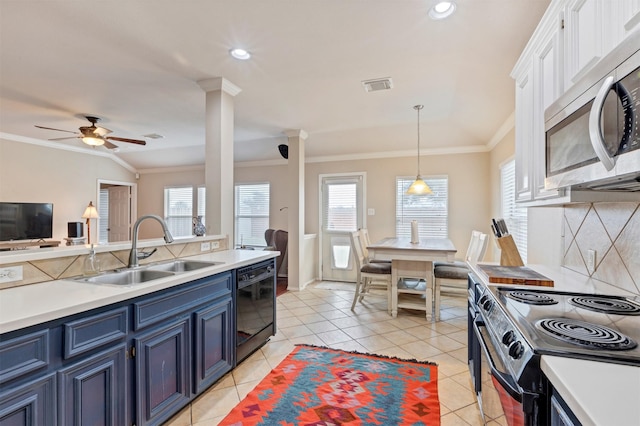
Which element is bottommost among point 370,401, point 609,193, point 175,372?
point 370,401

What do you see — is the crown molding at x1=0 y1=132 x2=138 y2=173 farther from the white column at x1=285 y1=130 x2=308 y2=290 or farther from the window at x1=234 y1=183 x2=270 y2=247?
the white column at x1=285 y1=130 x2=308 y2=290

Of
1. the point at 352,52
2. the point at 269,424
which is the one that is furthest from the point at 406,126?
the point at 269,424

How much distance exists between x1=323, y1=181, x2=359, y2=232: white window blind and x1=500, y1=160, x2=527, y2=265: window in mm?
2453

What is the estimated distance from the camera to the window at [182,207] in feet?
23.4

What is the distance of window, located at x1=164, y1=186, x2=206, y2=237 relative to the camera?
23.4 feet

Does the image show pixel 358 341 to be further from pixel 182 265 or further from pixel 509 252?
pixel 182 265

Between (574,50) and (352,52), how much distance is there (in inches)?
65.3

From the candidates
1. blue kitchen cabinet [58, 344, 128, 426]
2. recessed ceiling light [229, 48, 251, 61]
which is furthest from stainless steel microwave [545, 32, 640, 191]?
recessed ceiling light [229, 48, 251, 61]

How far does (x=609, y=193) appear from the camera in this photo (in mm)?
1370

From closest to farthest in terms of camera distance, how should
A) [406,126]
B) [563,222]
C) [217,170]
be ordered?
[563,222] < [217,170] < [406,126]

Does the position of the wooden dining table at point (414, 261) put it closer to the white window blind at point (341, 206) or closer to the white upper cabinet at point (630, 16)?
the white window blind at point (341, 206)

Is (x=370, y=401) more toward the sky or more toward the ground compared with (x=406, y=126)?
more toward the ground

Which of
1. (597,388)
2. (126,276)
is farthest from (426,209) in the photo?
(597,388)

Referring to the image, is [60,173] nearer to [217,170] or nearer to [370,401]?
[217,170]
